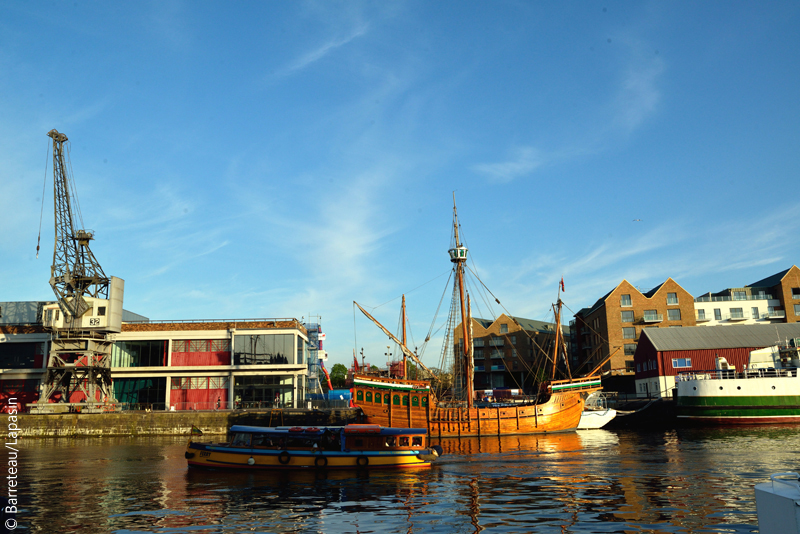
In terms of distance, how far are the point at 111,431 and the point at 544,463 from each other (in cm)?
4741

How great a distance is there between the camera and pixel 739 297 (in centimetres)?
10256

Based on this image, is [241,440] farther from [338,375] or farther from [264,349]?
[338,375]

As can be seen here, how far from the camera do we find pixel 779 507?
614cm

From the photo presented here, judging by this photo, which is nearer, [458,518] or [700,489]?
[458,518]

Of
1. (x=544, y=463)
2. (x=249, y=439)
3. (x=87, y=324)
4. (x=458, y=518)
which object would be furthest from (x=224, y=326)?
(x=458, y=518)

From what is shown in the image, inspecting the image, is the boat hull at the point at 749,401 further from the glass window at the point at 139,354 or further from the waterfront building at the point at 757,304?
the glass window at the point at 139,354

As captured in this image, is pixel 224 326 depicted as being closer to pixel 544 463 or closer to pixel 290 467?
pixel 290 467

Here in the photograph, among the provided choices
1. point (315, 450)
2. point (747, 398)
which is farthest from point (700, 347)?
point (315, 450)

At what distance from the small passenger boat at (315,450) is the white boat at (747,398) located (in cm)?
3665

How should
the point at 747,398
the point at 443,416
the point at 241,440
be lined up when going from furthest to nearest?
the point at 747,398
the point at 443,416
the point at 241,440

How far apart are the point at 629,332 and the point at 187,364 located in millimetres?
70548

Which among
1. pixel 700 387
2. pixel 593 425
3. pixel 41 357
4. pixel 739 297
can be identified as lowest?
pixel 593 425

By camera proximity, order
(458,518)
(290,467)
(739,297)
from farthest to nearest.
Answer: (739,297) < (290,467) < (458,518)

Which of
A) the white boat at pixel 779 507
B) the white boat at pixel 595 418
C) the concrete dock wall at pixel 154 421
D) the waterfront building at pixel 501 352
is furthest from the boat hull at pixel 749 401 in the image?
the waterfront building at pixel 501 352
